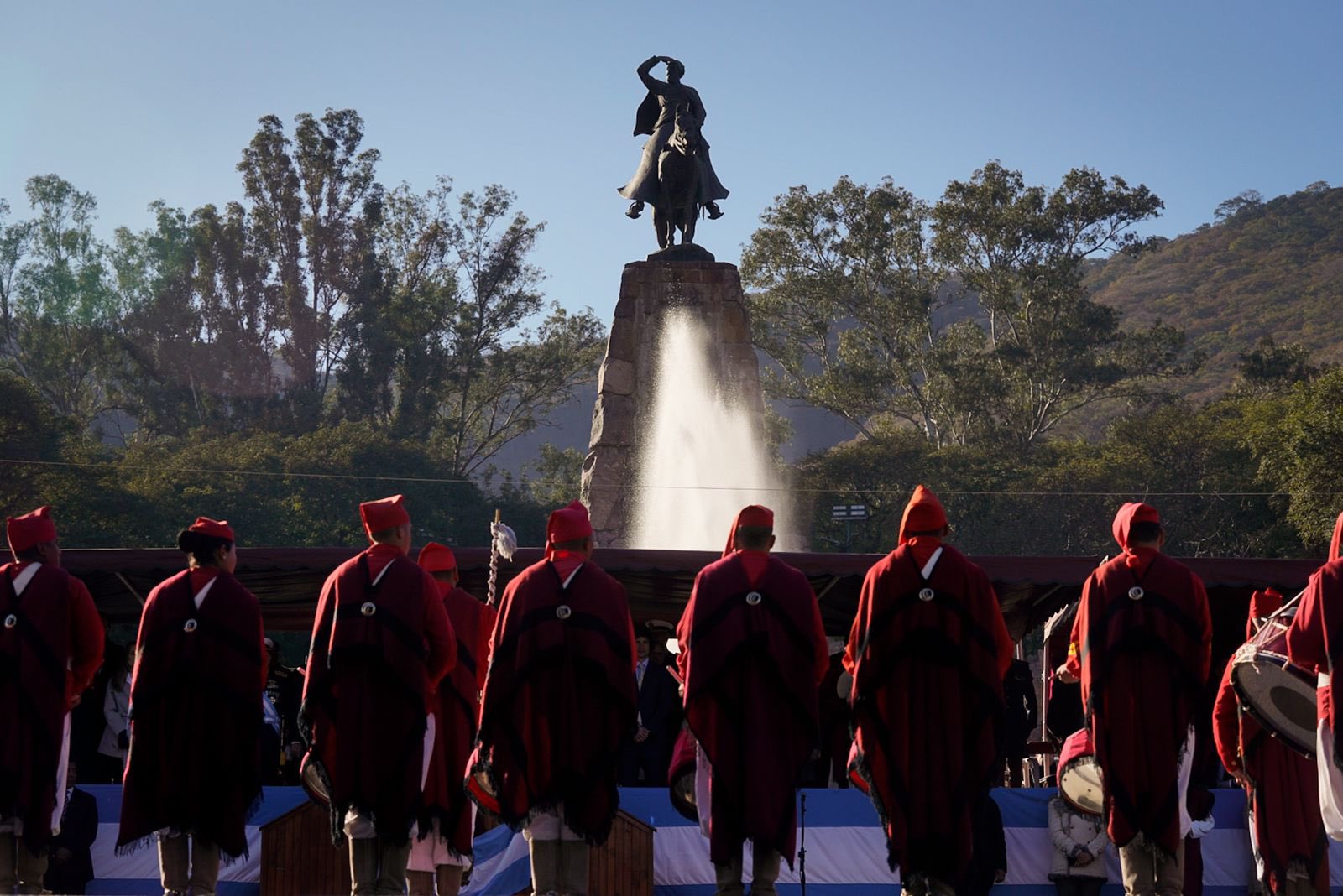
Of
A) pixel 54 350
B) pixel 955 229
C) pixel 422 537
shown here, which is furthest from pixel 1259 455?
pixel 54 350

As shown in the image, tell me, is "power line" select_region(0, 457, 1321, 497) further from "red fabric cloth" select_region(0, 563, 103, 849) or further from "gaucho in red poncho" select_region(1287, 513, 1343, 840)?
"gaucho in red poncho" select_region(1287, 513, 1343, 840)

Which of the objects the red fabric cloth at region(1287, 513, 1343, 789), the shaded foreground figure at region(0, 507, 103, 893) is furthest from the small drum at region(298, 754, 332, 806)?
the red fabric cloth at region(1287, 513, 1343, 789)

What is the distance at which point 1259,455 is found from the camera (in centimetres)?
3662

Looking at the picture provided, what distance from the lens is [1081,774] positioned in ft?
27.6

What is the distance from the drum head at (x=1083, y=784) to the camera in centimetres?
825

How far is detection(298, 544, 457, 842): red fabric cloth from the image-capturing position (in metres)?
7.15

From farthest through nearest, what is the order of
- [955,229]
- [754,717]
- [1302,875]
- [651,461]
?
[955,229] → [651,461] → [1302,875] → [754,717]

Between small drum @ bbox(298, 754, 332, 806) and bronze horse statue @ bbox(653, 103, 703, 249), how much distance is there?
1284 centimetres

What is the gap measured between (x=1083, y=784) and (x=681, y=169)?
12.5 meters

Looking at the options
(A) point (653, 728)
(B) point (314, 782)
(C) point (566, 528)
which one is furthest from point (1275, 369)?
(B) point (314, 782)

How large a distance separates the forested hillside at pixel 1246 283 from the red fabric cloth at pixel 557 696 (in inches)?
2908

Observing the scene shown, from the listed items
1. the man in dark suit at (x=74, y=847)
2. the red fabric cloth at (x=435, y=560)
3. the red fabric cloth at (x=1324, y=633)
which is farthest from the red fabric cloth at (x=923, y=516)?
the man in dark suit at (x=74, y=847)

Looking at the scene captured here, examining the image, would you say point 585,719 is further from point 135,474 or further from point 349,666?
point 135,474

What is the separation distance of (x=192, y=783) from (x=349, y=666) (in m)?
0.95
